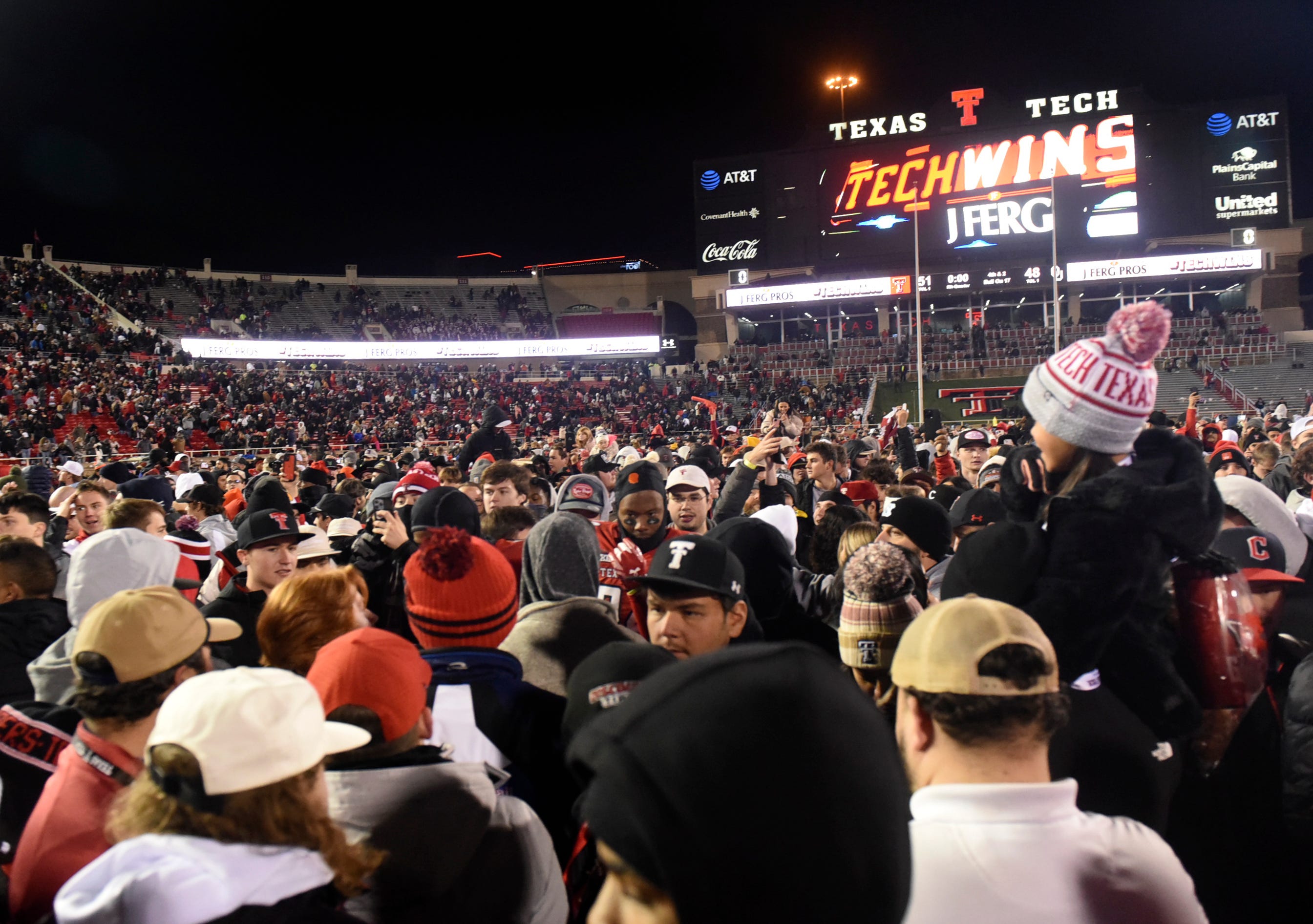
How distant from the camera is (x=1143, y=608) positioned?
2.42 meters

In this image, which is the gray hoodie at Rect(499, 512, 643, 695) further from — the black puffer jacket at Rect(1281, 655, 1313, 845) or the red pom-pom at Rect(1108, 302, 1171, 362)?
the black puffer jacket at Rect(1281, 655, 1313, 845)

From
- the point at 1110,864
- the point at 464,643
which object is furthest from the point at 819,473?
the point at 1110,864

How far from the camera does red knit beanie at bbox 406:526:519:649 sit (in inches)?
117

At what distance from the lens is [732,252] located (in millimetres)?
44438

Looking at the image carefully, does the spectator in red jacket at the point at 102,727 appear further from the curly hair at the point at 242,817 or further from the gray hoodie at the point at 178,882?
the gray hoodie at the point at 178,882

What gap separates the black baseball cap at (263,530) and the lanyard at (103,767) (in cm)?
230

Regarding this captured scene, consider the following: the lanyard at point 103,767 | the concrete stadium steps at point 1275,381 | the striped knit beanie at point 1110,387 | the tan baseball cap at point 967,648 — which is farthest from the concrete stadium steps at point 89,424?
the concrete stadium steps at point 1275,381

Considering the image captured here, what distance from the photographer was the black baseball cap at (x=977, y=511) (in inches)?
199

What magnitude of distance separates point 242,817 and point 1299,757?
2.92 m

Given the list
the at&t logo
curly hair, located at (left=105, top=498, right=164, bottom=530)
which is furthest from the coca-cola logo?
curly hair, located at (left=105, top=498, right=164, bottom=530)

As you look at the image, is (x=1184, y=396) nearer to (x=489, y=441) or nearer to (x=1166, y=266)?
(x=1166, y=266)

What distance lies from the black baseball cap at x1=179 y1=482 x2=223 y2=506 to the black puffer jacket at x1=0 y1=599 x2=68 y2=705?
367 cm

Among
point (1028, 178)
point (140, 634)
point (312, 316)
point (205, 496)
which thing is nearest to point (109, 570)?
point (140, 634)

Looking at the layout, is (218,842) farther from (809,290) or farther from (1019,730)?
(809,290)
